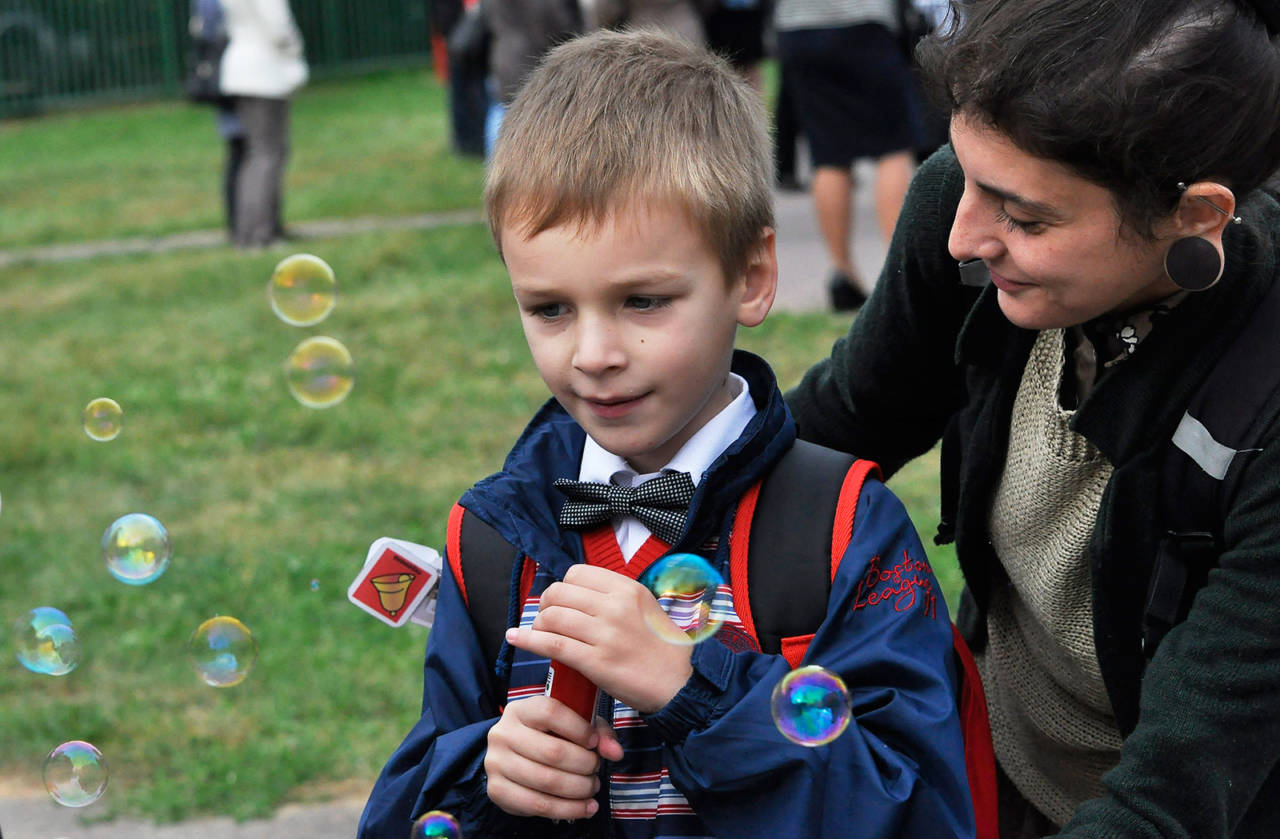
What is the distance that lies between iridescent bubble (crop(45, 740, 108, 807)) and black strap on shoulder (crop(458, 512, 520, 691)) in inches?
35.8

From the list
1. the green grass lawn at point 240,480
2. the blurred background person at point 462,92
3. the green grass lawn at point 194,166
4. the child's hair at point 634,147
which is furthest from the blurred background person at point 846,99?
the blurred background person at point 462,92

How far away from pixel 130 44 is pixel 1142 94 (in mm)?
18248

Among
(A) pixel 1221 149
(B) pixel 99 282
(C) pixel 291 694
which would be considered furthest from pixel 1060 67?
(B) pixel 99 282

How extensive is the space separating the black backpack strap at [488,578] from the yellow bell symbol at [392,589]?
157mm

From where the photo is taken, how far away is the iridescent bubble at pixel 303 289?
323cm

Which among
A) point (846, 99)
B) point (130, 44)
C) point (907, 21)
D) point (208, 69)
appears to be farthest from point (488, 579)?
point (130, 44)

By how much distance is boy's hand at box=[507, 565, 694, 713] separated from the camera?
1533 mm

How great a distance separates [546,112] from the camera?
1778 millimetres

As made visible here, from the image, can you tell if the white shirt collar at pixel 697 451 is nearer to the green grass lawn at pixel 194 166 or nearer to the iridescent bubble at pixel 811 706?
the iridescent bubble at pixel 811 706

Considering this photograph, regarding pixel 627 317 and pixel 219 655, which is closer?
pixel 627 317

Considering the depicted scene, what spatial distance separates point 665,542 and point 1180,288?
61cm

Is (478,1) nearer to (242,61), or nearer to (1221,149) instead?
(242,61)

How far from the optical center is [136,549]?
2701 millimetres

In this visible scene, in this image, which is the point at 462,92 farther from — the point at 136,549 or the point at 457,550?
the point at 457,550
